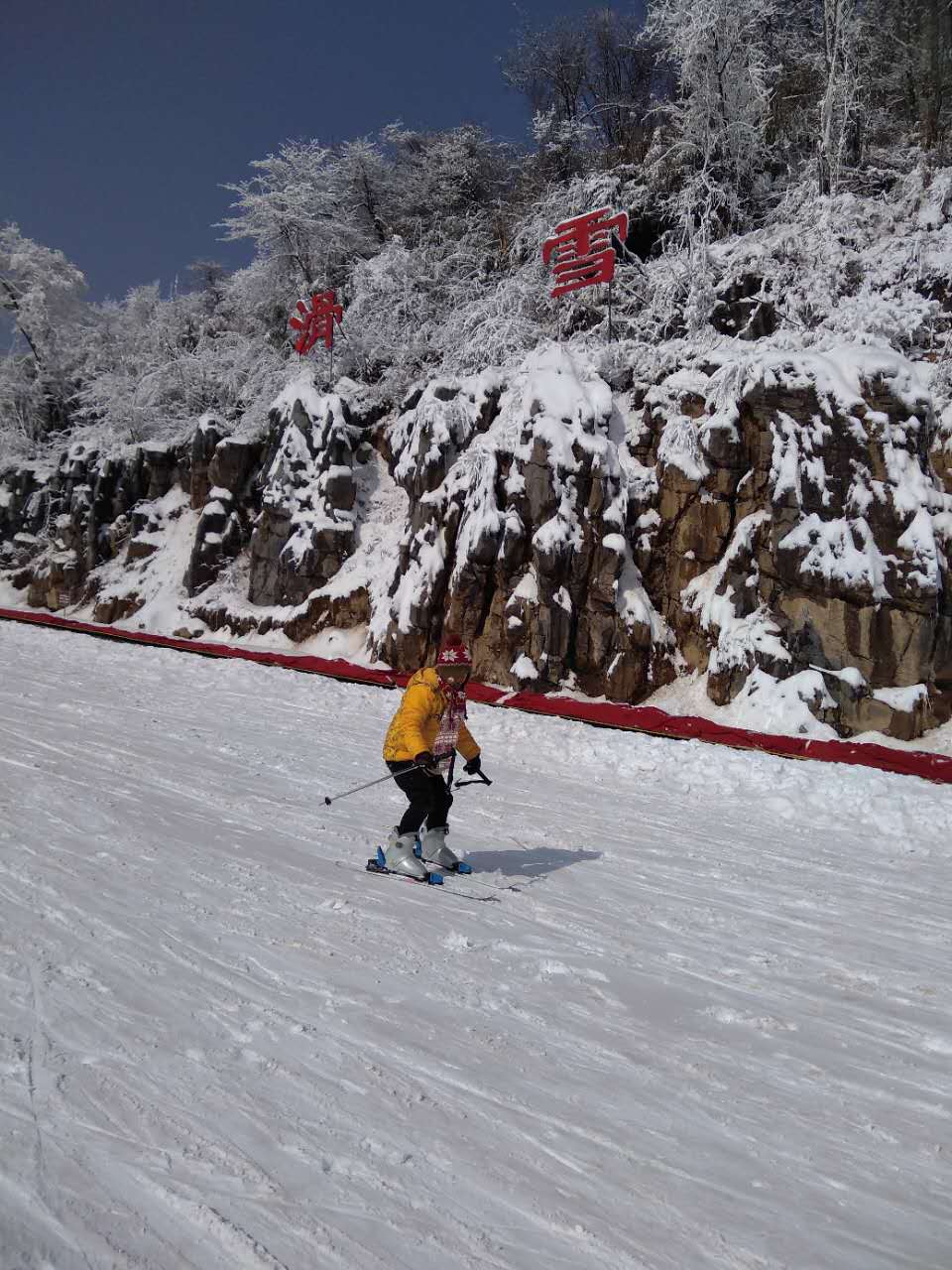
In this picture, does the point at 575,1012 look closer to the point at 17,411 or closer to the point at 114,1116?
the point at 114,1116

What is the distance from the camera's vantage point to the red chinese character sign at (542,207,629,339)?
20375 millimetres

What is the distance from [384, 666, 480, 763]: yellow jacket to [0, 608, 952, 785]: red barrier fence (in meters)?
6.56

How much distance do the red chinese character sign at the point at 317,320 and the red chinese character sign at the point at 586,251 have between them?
26.0ft

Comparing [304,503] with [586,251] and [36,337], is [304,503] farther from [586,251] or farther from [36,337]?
[36,337]

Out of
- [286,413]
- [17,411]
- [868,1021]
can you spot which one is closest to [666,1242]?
[868,1021]

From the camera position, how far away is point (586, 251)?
69.4ft

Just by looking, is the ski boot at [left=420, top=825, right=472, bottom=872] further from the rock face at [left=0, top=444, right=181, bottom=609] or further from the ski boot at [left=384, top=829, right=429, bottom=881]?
the rock face at [left=0, top=444, right=181, bottom=609]

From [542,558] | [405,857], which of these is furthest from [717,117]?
[405,857]

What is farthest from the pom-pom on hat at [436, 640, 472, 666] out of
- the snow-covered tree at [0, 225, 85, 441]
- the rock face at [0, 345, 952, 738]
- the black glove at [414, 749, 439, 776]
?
the snow-covered tree at [0, 225, 85, 441]

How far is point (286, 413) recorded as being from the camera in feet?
82.1

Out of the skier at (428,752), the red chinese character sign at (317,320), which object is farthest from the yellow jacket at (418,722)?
the red chinese character sign at (317,320)

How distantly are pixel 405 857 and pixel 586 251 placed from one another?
1943 cm

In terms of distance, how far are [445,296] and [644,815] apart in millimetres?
24433

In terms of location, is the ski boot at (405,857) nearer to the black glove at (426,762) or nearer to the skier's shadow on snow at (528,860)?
the black glove at (426,762)
